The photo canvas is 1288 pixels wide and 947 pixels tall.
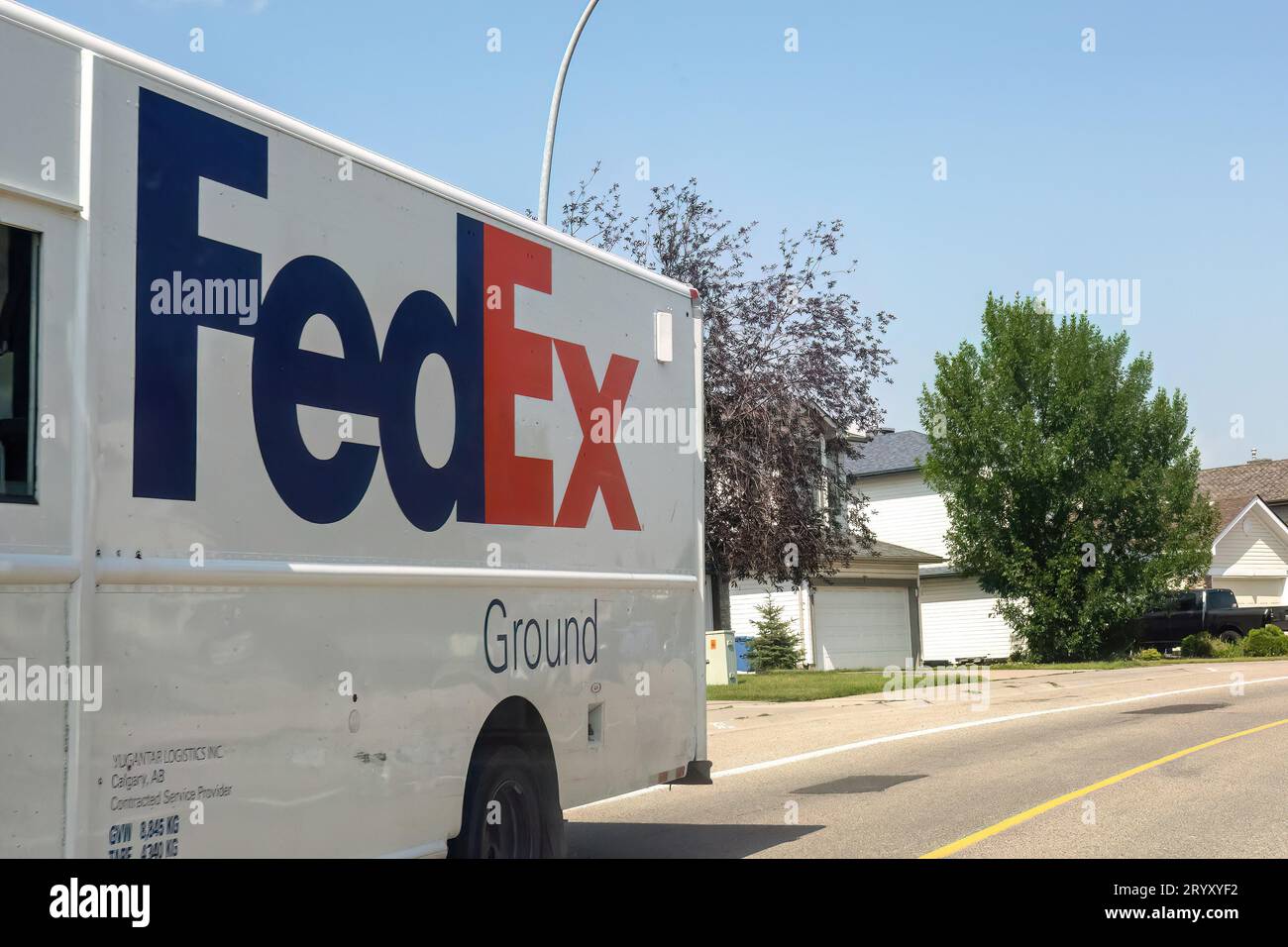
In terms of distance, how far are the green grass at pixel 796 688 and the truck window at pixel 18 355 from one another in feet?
65.4

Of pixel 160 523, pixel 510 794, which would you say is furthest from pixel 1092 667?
pixel 160 523

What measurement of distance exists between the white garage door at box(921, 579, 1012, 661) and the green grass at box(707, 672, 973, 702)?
18366 millimetres

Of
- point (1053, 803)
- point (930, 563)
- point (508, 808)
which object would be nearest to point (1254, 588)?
point (930, 563)

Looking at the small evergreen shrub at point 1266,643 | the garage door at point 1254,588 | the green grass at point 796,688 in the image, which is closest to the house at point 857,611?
the green grass at point 796,688

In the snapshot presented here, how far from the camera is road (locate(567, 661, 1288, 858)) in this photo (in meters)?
9.23

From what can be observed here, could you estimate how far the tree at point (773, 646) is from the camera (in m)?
37.4

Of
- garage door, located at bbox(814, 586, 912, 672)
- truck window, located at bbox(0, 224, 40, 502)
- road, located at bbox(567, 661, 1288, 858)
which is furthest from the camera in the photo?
garage door, located at bbox(814, 586, 912, 672)

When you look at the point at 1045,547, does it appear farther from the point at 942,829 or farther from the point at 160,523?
the point at 160,523

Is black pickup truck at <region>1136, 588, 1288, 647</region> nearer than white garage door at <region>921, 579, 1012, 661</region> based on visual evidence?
Yes

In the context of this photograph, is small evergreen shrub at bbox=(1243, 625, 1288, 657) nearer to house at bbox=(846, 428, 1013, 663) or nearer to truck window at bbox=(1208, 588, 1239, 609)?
truck window at bbox=(1208, 588, 1239, 609)

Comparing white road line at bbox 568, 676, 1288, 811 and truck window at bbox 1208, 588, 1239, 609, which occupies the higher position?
truck window at bbox 1208, 588, 1239, 609

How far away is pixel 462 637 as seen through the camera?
6656 mm

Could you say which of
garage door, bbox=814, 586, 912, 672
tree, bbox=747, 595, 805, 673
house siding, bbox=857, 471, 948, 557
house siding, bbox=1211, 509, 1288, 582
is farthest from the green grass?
house siding, bbox=1211, 509, 1288, 582

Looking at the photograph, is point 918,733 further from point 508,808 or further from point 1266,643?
point 1266,643
